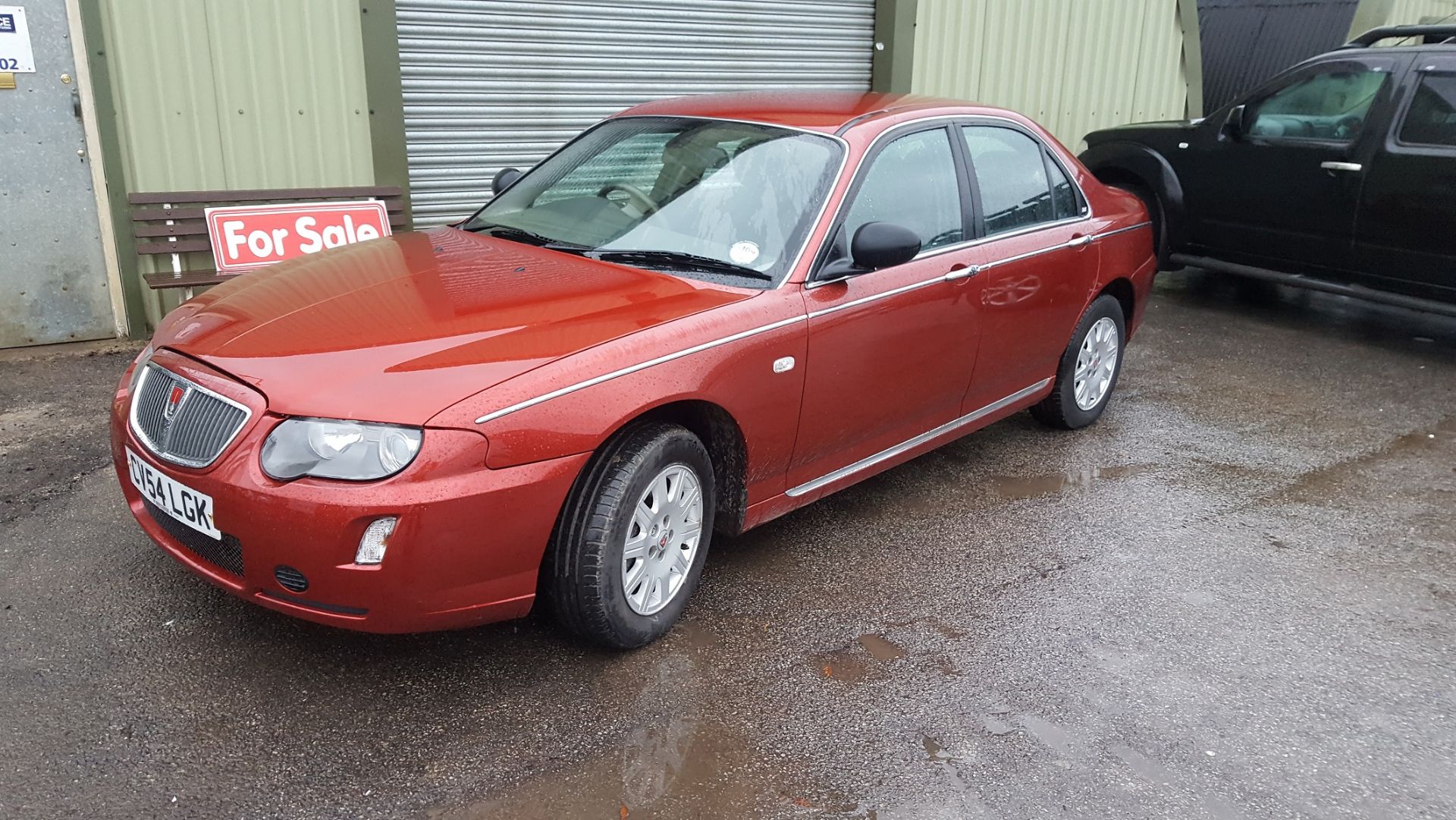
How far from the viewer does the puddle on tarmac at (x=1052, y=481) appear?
4887 millimetres

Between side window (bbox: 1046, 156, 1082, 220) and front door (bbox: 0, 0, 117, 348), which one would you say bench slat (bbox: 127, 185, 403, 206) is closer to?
front door (bbox: 0, 0, 117, 348)

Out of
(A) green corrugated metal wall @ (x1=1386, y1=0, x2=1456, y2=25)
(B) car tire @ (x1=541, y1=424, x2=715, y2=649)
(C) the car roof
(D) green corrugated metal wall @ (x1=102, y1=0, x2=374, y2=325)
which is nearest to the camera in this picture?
(B) car tire @ (x1=541, y1=424, x2=715, y2=649)

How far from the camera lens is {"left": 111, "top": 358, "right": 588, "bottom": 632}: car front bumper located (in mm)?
2752

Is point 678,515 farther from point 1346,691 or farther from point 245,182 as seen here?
point 245,182

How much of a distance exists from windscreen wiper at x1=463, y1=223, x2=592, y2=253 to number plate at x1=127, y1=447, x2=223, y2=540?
1515 mm

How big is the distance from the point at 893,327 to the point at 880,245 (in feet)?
1.39

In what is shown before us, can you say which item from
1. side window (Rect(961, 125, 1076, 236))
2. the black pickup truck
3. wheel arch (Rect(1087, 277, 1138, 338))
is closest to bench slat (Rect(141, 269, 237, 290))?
side window (Rect(961, 125, 1076, 236))

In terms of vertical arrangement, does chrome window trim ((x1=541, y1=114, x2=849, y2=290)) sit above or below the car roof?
below

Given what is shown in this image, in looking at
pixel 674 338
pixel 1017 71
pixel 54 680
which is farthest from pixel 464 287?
pixel 1017 71

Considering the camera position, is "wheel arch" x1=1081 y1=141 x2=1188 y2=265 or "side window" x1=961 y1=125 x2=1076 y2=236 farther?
"wheel arch" x1=1081 y1=141 x2=1188 y2=265

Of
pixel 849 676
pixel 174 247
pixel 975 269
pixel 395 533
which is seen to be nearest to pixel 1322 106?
pixel 975 269

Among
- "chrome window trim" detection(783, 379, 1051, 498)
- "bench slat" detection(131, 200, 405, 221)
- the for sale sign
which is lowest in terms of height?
"chrome window trim" detection(783, 379, 1051, 498)

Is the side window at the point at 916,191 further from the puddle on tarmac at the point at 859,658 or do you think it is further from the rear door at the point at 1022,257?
the puddle on tarmac at the point at 859,658

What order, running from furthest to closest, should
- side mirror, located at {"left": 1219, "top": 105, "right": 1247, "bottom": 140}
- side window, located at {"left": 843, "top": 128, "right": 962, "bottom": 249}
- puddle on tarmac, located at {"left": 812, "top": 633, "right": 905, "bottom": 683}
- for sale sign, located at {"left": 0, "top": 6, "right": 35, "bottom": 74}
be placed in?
side mirror, located at {"left": 1219, "top": 105, "right": 1247, "bottom": 140} → for sale sign, located at {"left": 0, "top": 6, "right": 35, "bottom": 74} → side window, located at {"left": 843, "top": 128, "right": 962, "bottom": 249} → puddle on tarmac, located at {"left": 812, "top": 633, "right": 905, "bottom": 683}
